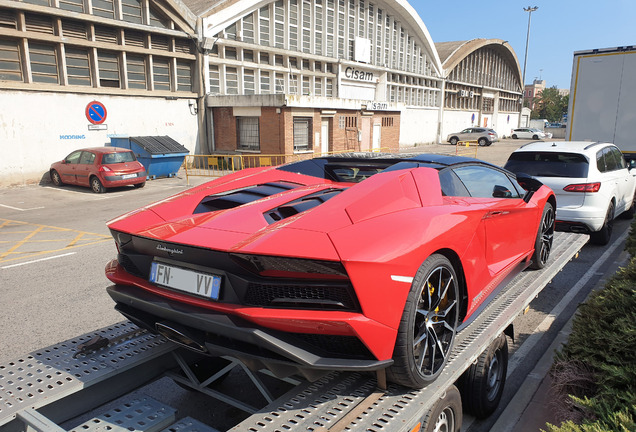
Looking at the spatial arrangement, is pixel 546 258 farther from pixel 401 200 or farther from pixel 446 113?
pixel 446 113

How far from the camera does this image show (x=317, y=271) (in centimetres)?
211

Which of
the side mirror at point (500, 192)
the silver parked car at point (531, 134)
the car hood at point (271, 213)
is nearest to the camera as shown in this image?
the car hood at point (271, 213)

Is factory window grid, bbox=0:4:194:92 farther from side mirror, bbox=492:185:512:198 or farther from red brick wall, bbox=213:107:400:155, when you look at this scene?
side mirror, bbox=492:185:512:198

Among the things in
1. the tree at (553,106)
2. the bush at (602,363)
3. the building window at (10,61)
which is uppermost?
the tree at (553,106)

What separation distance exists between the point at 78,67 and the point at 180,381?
19016 millimetres

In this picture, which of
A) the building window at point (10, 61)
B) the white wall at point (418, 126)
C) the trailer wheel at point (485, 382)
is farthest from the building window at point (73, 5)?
the white wall at point (418, 126)

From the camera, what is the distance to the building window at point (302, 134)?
22.1m

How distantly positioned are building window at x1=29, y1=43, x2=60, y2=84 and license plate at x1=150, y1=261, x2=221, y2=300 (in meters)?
18.1

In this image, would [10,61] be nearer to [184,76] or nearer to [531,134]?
[184,76]

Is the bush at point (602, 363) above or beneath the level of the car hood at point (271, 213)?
beneath

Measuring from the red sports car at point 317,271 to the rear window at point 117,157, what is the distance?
13536mm

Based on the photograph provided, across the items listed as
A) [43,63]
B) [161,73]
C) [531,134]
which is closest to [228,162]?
[161,73]

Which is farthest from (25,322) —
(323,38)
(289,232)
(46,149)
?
(323,38)

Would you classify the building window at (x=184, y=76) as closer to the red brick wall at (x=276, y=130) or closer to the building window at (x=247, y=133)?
the red brick wall at (x=276, y=130)
